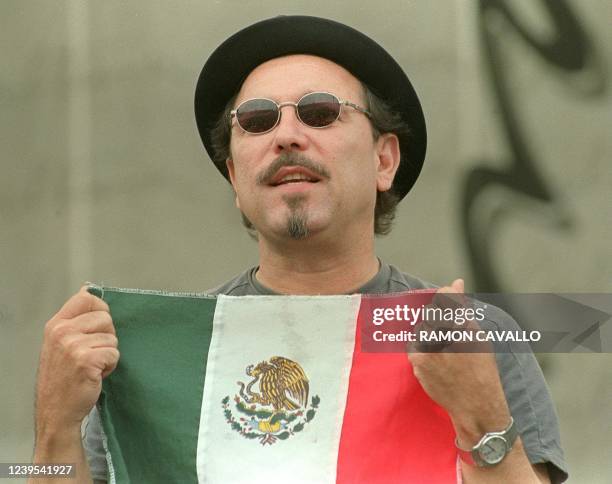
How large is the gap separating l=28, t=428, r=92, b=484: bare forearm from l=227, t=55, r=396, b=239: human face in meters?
0.61

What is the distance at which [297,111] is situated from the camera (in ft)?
9.42

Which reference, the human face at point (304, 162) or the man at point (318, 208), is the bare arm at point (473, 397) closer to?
the man at point (318, 208)

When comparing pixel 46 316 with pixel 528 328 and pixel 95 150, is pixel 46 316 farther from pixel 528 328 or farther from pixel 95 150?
pixel 528 328

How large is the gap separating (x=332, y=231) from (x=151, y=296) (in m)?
0.42

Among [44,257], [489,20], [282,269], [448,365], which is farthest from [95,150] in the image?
[448,365]

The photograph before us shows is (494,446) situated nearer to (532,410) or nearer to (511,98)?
(532,410)

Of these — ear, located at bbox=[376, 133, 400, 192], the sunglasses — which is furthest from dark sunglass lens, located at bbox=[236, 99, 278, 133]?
ear, located at bbox=[376, 133, 400, 192]

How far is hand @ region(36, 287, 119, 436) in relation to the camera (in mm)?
2541

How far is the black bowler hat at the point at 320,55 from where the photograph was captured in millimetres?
3004

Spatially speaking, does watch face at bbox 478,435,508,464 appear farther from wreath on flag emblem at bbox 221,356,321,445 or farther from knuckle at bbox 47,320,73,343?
knuckle at bbox 47,320,73,343

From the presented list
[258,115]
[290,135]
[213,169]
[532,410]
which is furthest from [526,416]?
[213,169]

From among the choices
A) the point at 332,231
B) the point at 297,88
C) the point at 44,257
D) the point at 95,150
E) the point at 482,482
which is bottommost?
the point at 482,482

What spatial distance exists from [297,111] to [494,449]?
0.87 m

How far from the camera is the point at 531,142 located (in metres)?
4.36
